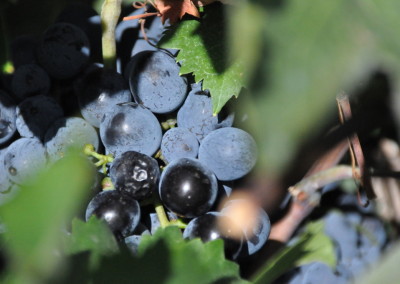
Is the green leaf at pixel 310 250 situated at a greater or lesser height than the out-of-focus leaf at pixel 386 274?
lesser

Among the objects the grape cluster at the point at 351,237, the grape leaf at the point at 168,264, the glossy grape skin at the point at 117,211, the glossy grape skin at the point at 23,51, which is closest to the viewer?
the grape leaf at the point at 168,264

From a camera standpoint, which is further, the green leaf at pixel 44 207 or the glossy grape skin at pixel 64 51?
the glossy grape skin at pixel 64 51

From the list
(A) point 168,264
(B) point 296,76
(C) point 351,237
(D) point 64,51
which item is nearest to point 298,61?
(B) point 296,76

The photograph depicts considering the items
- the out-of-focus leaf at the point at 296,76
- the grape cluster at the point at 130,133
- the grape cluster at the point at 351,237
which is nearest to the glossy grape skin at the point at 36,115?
the grape cluster at the point at 130,133

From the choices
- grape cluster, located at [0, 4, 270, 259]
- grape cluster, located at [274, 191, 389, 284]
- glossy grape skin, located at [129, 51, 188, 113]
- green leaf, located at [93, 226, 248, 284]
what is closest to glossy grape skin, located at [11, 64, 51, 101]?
grape cluster, located at [0, 4, 270, 259]

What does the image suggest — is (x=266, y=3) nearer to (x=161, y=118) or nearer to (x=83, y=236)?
(x=83, y=236)

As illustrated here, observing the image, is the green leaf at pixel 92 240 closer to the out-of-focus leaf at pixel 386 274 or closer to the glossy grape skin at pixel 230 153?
the glossy grape skin at pixel 230 153

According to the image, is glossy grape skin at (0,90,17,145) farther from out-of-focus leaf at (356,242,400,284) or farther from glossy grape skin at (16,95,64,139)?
out-of-focus leaf at (356,242,400,284)

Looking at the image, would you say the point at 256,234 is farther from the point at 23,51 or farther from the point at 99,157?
the point at 23,51
